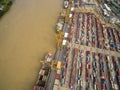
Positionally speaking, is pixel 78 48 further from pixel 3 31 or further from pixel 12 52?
pixel 3 31

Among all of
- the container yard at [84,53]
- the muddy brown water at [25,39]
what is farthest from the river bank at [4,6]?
the container yard at [84,53]

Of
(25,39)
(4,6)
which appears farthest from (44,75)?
(4,6)

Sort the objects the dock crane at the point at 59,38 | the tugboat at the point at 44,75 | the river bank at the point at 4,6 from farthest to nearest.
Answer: the river bank at the point at 4,6 < the dock crane at the point at 59,38 < the tugboat at the point at 44,75

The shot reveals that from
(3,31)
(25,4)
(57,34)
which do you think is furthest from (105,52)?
(25,4)

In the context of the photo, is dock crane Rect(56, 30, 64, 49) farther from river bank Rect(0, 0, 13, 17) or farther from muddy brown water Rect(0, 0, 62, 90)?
river bank Rect(0, 0, 13, 17)

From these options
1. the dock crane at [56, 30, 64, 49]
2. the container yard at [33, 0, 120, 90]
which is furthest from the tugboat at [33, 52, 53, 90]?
the dock crane at [56, 30, 64, 49]

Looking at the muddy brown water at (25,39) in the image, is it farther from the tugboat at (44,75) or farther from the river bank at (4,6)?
the tugboat at (44,75)
